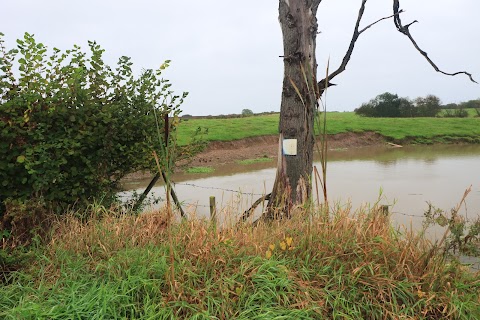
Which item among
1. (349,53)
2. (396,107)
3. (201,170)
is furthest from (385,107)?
(349,53)

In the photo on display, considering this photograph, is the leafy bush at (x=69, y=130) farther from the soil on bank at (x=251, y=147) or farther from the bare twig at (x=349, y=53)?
the soil on bank at (x=251, y=147)

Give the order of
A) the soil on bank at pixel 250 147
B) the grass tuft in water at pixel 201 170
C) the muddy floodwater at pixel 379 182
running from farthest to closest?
the soil on bank at pixel 250 147 → the grass tuft in water at pixel 201 170 → the muddy floodwater at pixel 379 182

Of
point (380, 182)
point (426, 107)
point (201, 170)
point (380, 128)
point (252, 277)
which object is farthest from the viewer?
point (426, 107)

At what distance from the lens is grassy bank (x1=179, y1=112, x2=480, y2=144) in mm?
25656

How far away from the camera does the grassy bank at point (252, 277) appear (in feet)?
9.84

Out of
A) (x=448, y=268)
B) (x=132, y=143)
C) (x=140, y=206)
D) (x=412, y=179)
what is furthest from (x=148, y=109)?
(x=412, y=179)

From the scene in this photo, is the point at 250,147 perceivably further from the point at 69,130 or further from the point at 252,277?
the point at 252,277

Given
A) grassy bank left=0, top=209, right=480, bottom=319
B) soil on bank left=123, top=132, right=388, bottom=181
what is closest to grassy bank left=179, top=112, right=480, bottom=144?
soil on bank left=123, top=132, right=388, bottom=181

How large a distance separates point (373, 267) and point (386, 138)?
2895cm

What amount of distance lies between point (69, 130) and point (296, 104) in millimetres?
2543

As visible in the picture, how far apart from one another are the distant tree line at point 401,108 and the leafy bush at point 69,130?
137 ft

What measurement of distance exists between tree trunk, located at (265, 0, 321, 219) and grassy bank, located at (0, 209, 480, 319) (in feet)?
4.14

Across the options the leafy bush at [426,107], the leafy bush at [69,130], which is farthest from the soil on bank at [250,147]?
the leafy bush at [426,107]

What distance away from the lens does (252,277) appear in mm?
3174
